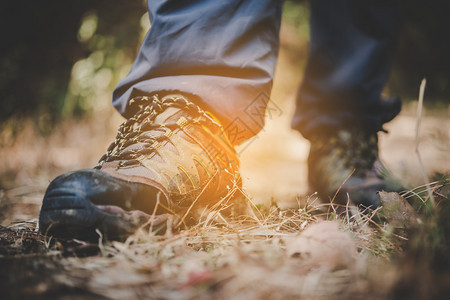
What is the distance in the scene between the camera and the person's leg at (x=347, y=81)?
1.34 meters

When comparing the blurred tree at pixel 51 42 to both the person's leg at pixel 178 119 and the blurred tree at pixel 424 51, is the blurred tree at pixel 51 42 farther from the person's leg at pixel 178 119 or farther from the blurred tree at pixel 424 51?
the blurred tree at pixel 424 51

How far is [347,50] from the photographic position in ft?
4.78

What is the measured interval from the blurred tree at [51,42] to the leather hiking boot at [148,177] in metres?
1.96

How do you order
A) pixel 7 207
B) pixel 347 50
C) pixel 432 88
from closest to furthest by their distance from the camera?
pixel 7 207 < pixel 347 50 < pixel 432 88

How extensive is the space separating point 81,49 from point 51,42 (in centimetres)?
29

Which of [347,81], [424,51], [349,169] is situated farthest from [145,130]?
[424,51]

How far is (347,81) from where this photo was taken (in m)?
1.41

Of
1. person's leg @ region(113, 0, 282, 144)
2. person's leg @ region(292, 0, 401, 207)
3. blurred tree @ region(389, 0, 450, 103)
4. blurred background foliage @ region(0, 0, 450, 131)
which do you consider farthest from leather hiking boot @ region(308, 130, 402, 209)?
blurred tree @ region(389, 0, 450, 103)

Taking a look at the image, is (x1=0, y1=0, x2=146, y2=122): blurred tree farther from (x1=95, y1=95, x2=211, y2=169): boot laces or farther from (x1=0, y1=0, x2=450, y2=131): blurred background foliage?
(x1=95, y1=95, x2=211, y2=169): boot laces

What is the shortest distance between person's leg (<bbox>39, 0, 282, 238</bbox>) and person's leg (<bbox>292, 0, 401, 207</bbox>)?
1.51ft

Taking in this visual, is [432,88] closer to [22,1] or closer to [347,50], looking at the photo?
[347,50]

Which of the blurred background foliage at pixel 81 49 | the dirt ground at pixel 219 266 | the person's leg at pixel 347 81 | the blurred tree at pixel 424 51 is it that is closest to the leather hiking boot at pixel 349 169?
the person's leg at pixel 347 81

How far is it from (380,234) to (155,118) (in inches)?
27.1

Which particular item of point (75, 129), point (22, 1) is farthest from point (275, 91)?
point (22, 1)
